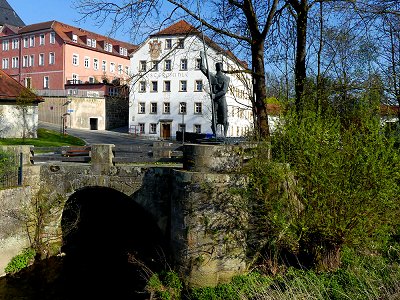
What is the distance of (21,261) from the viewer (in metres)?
12.8

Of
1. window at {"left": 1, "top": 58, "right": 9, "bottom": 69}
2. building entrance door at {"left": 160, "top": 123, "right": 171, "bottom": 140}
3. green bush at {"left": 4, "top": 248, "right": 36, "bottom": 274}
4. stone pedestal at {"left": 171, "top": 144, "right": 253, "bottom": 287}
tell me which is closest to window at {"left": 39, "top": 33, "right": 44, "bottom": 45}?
window at {"left": 1, "top": 58, "right": 9, "bottom": 69}

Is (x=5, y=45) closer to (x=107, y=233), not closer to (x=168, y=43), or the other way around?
(x=168, y=43)

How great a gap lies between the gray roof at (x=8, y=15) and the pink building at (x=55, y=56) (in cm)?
711

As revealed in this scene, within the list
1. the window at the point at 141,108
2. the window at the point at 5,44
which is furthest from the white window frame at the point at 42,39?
the window at the point at 141,108

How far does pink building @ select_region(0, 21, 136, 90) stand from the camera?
4916cm

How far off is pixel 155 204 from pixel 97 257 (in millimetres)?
4187

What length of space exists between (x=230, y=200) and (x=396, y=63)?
11.1 m

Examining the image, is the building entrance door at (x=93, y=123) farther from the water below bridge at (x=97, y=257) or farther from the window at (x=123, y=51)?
the water below bridge at (x=97, y=257)

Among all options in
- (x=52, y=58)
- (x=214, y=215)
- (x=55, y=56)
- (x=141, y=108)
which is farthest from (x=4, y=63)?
(x=214, y=215)

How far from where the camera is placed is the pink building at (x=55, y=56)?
49156mm

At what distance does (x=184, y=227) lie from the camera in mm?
10359

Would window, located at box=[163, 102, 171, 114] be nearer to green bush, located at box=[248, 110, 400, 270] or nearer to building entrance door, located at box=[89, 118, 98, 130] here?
building entrance door, located at box=[89, 118, 98, 130]

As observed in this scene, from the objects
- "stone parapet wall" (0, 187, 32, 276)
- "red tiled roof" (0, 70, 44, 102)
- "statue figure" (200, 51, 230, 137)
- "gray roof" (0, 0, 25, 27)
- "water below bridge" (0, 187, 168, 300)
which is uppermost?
"gray roof" (0, 0, 25, 27)

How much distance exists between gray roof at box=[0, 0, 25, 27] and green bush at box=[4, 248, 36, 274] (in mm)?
58355
